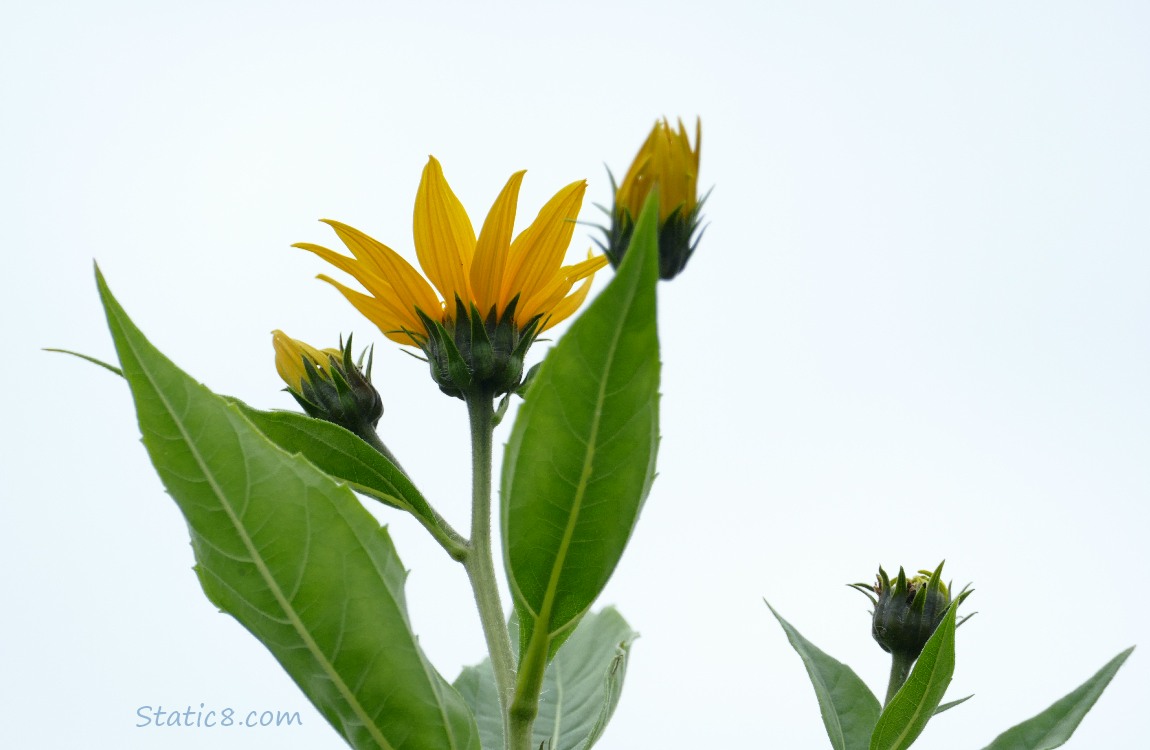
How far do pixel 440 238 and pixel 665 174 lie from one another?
0.23m

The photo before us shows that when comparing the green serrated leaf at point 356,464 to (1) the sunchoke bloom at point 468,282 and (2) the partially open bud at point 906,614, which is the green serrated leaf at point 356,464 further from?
(2) the partially open bud at point 906,614

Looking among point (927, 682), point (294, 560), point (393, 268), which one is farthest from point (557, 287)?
point (927, 682)

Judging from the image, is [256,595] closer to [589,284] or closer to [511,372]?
[511,372]

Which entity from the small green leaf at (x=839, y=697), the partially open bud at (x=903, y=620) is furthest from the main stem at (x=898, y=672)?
the small green leaf at (x=839, y=697)

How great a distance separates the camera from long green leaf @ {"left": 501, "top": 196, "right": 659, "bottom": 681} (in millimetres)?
731

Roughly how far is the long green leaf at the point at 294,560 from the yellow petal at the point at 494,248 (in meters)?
0.29

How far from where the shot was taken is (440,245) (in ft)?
3.58

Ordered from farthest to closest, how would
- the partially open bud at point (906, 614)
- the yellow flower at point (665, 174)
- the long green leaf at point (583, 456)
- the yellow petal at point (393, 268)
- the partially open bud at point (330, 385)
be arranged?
the partially open bud at point (906, 614), the partially open bud at point (330, 385), the yellow petal at point (393, 268), the yellow flower at point (665, 174), the long green leaf at point (583, 456)

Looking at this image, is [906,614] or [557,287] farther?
[906,614]

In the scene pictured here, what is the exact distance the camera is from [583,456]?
32.4 inches

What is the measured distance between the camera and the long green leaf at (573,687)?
135cm

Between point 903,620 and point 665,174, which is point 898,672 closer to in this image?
point 903,620

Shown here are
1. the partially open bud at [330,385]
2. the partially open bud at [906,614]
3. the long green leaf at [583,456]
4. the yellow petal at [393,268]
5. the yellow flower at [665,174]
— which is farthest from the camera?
the partially open bud at [906,614]

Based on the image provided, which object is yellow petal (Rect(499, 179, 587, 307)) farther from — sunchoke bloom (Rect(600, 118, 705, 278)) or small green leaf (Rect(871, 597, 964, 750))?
small green leaf (Rect(871, 597, 964, 750))
